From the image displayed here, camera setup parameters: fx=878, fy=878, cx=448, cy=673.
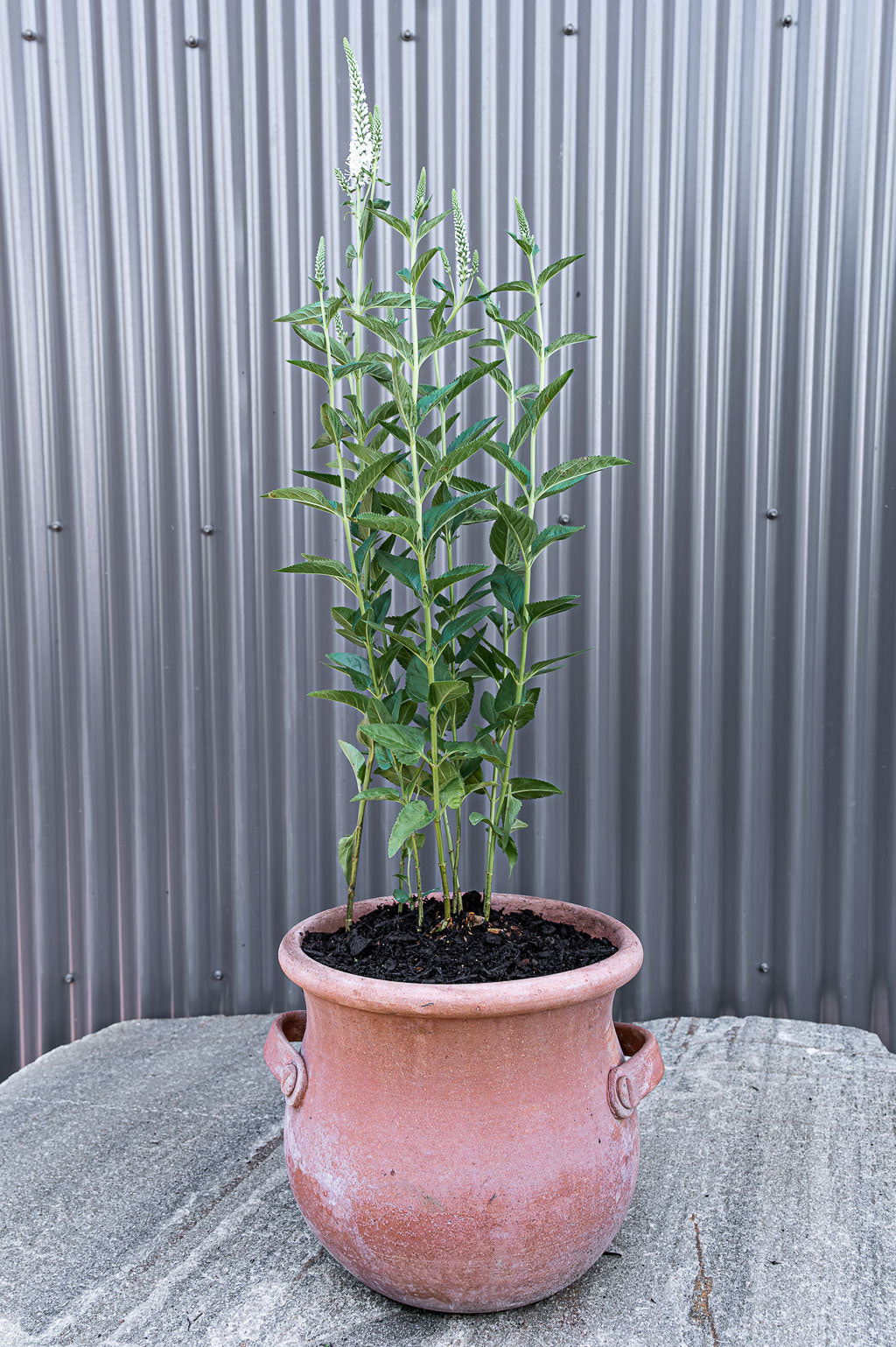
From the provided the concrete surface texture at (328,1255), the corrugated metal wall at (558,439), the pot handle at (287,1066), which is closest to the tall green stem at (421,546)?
the pot handle at (287,1066)

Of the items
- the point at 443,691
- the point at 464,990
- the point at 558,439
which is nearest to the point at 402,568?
the point at 443,691

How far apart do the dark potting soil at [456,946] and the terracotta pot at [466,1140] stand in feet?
0.18

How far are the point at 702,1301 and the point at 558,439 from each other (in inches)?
60.0

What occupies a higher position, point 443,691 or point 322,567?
point 322,567

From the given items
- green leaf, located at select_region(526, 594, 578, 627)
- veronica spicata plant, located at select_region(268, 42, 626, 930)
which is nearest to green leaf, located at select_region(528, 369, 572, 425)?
veronica spicata plant, located at select_region(268, 42, 626, 930)

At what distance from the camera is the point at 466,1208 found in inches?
40.2

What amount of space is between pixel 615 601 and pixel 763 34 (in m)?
1.21

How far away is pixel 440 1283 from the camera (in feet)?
3.43

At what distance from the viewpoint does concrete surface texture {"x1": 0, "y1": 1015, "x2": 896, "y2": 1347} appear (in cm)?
109

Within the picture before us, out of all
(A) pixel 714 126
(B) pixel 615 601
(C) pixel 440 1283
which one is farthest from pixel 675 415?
(C) pixel 440 1283

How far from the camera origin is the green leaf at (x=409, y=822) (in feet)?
3.46

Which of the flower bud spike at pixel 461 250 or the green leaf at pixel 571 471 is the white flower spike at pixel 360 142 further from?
the green leaf at pixel 571 471

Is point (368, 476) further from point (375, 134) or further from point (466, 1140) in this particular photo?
point (466, 1140)

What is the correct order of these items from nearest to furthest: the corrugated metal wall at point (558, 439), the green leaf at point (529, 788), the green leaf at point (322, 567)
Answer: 1. the green leaf at point (322, 567)
2. the green leaf at point (529, 788)
3. the corrugated metal wall at point (558, 439)
